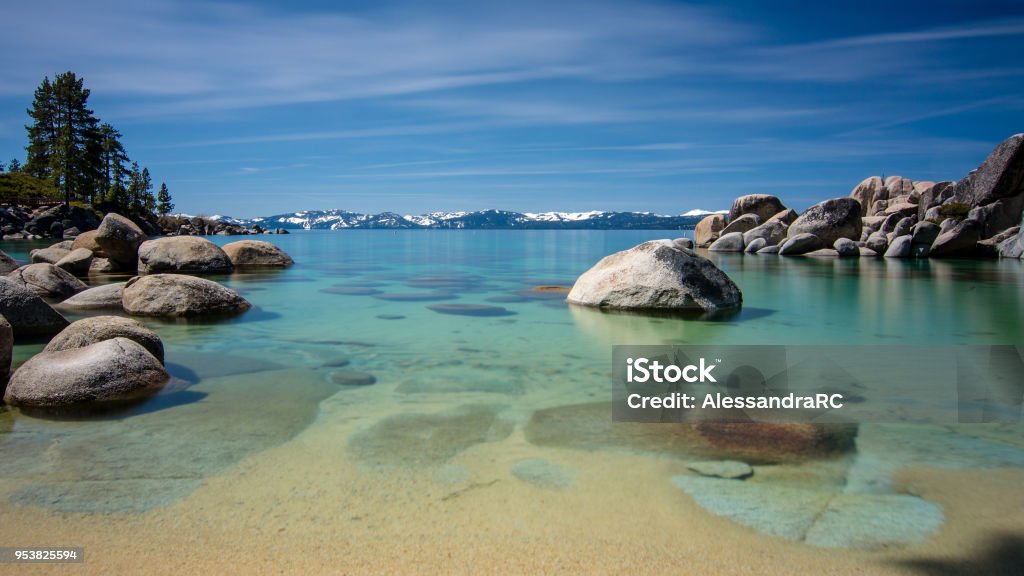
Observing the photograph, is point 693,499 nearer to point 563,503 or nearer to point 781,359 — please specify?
point 563,503

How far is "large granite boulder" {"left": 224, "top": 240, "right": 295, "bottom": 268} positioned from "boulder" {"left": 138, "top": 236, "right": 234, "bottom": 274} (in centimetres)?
299

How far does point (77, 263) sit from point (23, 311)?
40.6 feet

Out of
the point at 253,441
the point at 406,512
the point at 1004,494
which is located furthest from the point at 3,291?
the point at 1004,494

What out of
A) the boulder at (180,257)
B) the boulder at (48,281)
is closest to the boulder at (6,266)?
the boulder at (48,281)

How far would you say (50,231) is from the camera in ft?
194

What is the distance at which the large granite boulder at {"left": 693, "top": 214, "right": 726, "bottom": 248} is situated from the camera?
49875mm

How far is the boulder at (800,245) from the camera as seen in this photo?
37.1 metres

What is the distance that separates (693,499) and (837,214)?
3963 cm

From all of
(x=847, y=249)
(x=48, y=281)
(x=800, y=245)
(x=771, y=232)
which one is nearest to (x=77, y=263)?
(x=48, y=281)

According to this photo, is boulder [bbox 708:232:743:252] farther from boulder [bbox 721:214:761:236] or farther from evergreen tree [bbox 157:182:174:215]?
evergreen tree [bbox 157:182:174:215]

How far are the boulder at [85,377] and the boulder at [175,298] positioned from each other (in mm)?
4991

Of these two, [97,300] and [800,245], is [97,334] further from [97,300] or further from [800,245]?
[800,245]

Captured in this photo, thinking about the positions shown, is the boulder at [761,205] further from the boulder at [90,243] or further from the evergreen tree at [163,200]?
the evergreen tree at [163,200]

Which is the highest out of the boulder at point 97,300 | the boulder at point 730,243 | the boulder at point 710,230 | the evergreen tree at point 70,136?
the evergreen tree at point 70,136
